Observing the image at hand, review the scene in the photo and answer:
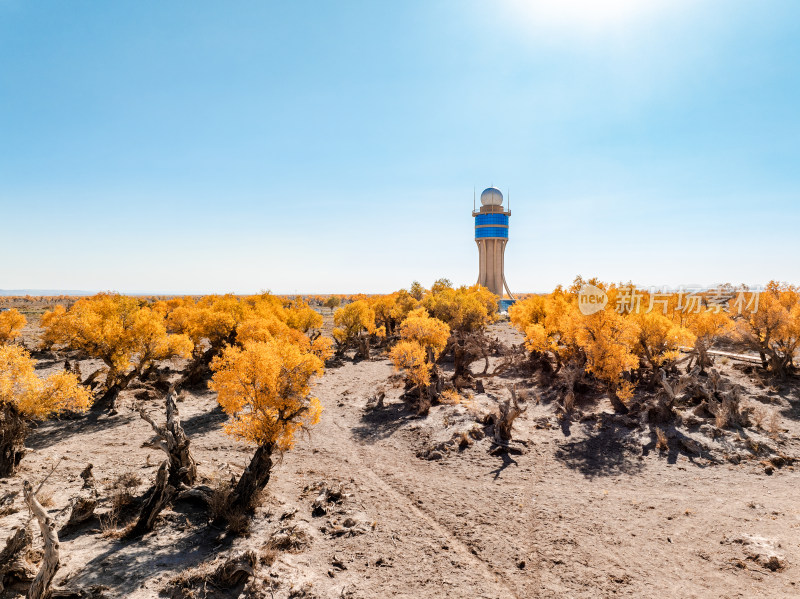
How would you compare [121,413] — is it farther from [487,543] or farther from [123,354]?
[487,543]

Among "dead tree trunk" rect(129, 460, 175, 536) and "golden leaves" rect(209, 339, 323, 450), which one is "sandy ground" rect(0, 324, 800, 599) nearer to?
"dead tree trunk" rect(129, 460, 175, 536)

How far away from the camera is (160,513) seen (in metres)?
15.6

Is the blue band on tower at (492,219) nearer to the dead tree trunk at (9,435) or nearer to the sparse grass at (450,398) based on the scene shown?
the sparse grass at (450,398)

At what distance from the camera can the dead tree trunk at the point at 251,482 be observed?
1574 centimetres

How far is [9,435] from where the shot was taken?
18.1 metres

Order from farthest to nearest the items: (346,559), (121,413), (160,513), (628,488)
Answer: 1. (121,413)
2. (628,488)
3. (160,513)
4. (346,559)

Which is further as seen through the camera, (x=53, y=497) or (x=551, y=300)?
(x=551, y=300)

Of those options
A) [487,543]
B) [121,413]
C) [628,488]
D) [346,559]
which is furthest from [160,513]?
[628,488]

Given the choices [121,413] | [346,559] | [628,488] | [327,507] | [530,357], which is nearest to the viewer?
[346,559]

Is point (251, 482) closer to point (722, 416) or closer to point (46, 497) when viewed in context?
point (46, 497)

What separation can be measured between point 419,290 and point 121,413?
53.4 m

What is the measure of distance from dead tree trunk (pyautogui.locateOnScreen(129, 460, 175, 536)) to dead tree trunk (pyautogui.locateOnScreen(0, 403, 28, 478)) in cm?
893

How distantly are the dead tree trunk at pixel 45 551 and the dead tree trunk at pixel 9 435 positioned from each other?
11.2 m

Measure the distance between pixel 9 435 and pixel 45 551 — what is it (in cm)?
1225
